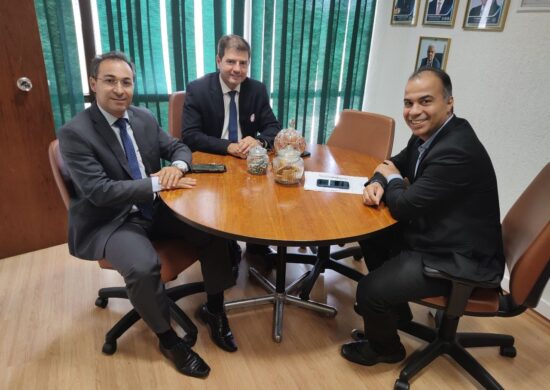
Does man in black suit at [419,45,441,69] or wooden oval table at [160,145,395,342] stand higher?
man in black suit at [419,45,441,69]

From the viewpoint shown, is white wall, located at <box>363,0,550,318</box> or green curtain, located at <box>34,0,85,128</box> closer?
white wall, located at <box>363,0,550,318</box>

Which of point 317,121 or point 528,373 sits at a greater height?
point 317,121

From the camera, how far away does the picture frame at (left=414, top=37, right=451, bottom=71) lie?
2680 mm

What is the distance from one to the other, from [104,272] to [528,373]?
7.47 ft

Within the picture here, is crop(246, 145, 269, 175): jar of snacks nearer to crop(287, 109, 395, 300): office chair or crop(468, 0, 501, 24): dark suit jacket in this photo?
crop(287, 109, 395, 300): office chair

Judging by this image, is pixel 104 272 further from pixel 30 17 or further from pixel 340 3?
pixel 340 3

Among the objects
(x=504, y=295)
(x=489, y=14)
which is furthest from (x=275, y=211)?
(x=489, y=14)

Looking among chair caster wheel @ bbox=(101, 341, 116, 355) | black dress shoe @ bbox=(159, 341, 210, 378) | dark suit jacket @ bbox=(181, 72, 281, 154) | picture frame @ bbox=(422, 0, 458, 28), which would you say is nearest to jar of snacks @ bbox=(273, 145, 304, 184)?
dark suit jacket @ bbox=(181, 72, 281, 154)

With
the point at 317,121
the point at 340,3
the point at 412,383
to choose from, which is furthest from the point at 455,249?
the point at 340,3

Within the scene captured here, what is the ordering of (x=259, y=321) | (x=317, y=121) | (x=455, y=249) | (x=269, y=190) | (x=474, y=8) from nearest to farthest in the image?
(x=455, y=249)
(x=269, y=190)
(x=259, y=321)
(x=474, y=8)
(x=317, y=121)

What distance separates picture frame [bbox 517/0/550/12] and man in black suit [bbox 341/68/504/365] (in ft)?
3.42

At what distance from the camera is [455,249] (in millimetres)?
1394

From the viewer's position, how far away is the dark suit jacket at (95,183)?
1.48 m

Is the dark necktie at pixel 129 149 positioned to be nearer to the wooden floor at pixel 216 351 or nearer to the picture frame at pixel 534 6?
the wooden floor at pixel 216 351
